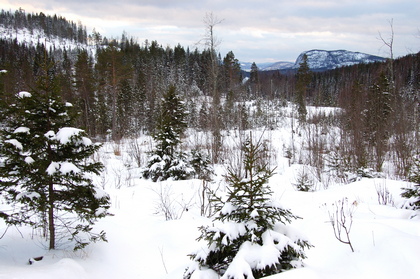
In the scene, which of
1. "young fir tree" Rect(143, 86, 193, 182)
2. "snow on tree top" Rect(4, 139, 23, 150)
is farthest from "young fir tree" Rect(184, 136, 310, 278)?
"young fir tree" Rect(143, 86, 193, 182)

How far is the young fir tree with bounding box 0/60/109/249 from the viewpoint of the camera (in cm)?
340

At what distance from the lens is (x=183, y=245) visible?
490 centimetres

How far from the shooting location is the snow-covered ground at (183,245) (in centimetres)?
267

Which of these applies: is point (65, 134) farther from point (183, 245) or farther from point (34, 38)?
point (34, 38)

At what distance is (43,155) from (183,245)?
3.07m

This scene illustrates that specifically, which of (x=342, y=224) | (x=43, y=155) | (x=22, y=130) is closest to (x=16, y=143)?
(x=22, y=130)

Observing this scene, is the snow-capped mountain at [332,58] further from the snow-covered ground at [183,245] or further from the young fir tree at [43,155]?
the young fir tree at [43,155]

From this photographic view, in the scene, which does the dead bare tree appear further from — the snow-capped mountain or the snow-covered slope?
the snow-capped mountain

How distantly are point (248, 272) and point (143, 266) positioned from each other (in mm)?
2711

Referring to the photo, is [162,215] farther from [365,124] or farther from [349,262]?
[365,124]

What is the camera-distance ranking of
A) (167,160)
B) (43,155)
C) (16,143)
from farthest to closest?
(167,160) → (43,155) → (16,143)

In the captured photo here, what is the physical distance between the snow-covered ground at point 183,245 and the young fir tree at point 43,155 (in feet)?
1.70

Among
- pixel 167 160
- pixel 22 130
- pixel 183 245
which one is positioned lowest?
pixel 183 245

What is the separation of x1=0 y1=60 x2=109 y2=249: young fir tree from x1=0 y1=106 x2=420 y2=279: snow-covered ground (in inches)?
20.4
